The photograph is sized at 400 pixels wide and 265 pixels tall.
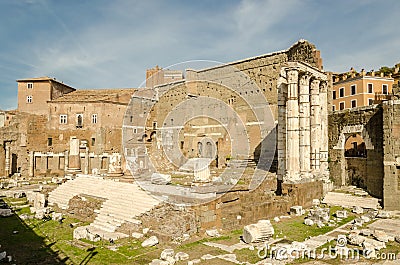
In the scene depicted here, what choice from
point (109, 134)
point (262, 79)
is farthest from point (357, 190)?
point (109, 134)

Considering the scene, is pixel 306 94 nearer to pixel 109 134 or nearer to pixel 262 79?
pixel 262 79

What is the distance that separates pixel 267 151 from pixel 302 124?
11824mm

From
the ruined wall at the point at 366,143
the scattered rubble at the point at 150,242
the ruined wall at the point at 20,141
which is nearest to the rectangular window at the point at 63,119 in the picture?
the ruined wall at the point at 20,141

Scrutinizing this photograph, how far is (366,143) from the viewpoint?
678 inches

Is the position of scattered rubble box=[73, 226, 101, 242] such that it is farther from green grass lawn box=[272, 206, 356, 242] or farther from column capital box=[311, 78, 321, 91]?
column capital box=[311, 78, 321, 91]

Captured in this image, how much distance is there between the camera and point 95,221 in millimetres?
12852

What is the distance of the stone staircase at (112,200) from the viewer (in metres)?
12.1

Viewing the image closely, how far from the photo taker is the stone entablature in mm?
16172

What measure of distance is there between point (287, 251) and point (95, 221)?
7889 millimetres

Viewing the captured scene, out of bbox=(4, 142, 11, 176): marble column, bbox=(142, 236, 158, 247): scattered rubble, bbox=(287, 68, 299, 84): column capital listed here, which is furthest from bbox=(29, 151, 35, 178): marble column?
bbox=(287, 68, 299, 84): column capital

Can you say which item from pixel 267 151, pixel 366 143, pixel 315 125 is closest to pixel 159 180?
pixel 315 125

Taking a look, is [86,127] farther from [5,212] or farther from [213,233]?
[213,233]

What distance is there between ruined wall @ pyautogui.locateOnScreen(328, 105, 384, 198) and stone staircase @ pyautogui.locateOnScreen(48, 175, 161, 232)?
1155cm

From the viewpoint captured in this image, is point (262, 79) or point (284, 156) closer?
point (284, 156)
